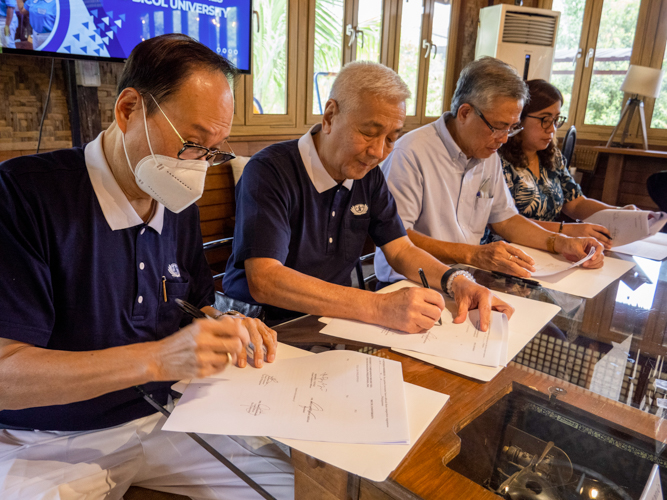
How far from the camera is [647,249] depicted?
1924 millimetres

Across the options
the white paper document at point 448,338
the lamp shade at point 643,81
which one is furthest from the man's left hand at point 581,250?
the lamp shade at point 643,81

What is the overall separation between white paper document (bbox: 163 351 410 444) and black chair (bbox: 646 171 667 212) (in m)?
3.06

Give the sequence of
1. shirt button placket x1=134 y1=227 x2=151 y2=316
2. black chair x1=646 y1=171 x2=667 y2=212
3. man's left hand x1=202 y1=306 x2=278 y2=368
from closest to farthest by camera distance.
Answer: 1. man's left hand x1=202 y1=306 x2=278 y2=368
2. shirt button placket x1=134 y1=227 x2=151 y2=316
3. black chair x1=646 y1=171 x2=667 y2=212

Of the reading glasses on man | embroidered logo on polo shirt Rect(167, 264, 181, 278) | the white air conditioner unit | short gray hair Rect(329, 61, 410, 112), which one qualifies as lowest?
embroidered logo on polo shirt Rect(167, 264, 181, 278)

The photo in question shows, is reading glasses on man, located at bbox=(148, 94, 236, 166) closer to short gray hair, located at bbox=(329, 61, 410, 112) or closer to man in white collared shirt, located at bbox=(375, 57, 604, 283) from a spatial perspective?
short gray hair, located at bbox=(329, 61, 410, 112)

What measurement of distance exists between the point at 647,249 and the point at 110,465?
1.95 metres

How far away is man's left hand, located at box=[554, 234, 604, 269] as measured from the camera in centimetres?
166

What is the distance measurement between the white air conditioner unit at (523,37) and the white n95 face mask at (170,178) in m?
4.41

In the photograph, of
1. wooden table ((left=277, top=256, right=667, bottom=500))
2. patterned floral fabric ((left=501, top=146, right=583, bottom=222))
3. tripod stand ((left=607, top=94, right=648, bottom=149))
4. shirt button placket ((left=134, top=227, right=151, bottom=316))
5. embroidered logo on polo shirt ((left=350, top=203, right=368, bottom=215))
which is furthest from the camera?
tripod stand ((left=607, top=94, right=648, bottom=149))

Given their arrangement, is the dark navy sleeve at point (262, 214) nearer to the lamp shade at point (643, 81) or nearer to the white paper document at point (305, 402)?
the white paper document at point (305, 402)

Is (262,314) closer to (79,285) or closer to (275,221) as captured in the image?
(275,221)

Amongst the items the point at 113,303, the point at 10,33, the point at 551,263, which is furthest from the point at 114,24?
the point at 551,263

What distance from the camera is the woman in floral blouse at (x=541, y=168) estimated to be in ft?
7.25

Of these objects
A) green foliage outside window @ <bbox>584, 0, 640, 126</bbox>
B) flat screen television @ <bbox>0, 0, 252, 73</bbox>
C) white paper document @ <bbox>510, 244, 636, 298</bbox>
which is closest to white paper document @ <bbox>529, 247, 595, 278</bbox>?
white paper document @ <bbox>510, 244, 636, 298</bbox>
